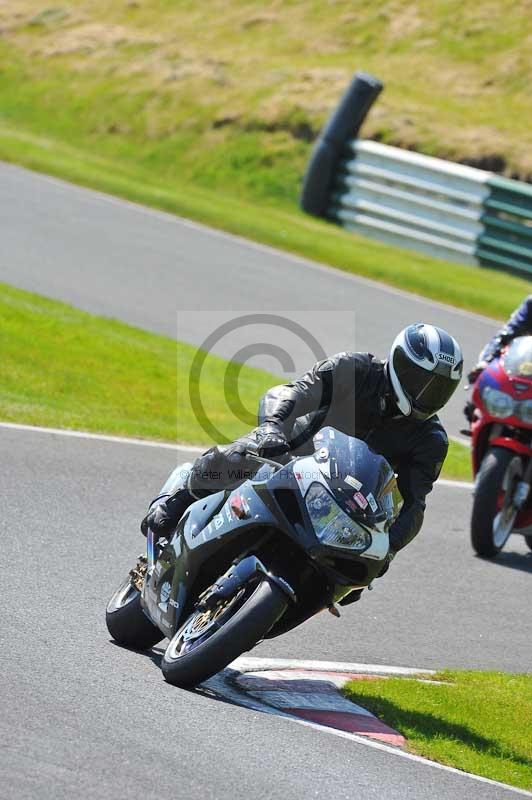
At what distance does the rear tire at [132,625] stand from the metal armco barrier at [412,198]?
14.8m

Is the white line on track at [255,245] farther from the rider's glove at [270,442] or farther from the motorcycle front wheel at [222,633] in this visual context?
the motorcycle front wheel at [222,633]

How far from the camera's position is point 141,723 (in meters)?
4.91

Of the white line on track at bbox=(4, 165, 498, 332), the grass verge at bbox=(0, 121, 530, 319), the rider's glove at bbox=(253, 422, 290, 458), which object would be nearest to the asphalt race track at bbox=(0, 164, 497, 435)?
the white line on track at bbox=(4, 165, 498, 332)

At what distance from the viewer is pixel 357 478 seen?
540cm

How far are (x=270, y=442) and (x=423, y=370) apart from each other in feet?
2.73

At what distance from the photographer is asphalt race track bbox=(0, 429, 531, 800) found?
4504mm

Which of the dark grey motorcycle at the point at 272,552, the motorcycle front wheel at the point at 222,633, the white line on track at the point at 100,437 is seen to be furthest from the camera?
the white line on track at the point at 100,437

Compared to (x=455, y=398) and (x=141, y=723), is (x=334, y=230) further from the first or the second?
(x=141, y=723)

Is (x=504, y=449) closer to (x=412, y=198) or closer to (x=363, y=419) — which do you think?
(x=363, y=419)

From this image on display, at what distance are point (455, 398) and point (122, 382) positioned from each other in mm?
4028

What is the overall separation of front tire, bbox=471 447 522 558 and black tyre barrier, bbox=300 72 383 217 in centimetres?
1277

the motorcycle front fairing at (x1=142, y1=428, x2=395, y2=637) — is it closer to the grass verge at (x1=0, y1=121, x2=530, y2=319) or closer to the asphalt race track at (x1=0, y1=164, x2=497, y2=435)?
the asphalt race track at (x1=0, y1=164, x2=497, y2=435)

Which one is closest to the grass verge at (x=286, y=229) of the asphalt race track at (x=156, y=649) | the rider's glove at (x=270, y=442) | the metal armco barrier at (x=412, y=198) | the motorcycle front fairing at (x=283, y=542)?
the metal armco barrier at (x=412, y=198)

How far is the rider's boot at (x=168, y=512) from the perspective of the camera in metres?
6.15
